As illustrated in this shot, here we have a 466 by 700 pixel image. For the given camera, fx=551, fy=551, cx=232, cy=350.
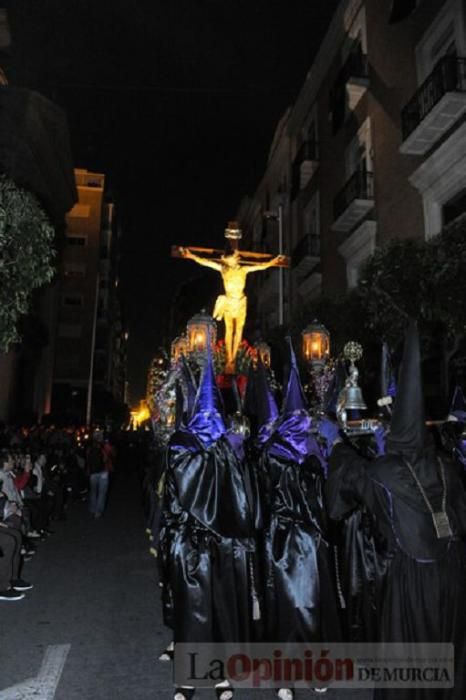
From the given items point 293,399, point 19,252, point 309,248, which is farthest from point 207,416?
point 309,248

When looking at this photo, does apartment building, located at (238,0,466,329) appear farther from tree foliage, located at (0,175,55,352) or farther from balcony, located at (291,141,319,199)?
tree foliage, located at (0,175,55,352)

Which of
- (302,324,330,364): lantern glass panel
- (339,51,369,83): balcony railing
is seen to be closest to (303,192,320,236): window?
(339,51,369,83): balcony railing

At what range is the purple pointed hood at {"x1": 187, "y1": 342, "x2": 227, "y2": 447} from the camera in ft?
Result: 15.8

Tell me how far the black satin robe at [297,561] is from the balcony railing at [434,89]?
10.5 meters

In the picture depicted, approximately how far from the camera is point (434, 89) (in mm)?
13062

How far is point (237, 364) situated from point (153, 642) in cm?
964

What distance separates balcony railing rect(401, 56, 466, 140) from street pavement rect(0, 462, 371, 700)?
11.5m

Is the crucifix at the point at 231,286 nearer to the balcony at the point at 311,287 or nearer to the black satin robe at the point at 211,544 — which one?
the balcony at the point at 311,287

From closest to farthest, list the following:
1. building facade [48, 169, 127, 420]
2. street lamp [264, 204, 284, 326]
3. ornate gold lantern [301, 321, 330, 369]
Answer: ornate gold lantern [301, 321, 330, 369], street lamp [264, 204, 284, 326], building facade [48, 169, 127, 420]

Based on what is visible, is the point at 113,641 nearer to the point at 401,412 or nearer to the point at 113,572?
the point at 113,572

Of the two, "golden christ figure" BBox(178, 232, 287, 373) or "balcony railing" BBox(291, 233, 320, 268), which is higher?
"balcony railing" BBox(291, 233, 320, 268)

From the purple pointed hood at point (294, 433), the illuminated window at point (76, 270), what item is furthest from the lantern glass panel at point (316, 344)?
the illuminated window at point (76, 270)

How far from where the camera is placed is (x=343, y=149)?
19859mm

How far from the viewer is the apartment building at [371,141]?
12922 millimetres
